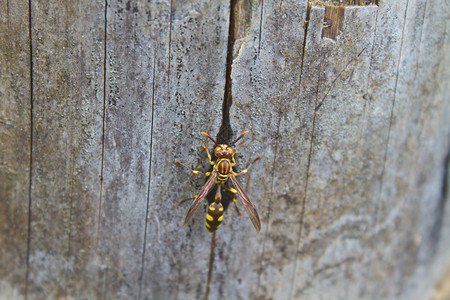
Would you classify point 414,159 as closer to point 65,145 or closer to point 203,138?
point 203,138

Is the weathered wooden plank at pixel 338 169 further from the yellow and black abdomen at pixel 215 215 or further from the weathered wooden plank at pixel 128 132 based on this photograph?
the weathered wooden plank at pixel 128 132

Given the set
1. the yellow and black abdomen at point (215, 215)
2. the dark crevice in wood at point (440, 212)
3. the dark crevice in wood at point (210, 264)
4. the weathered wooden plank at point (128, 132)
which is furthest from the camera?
the dark crevice in wood at point (440, 212)

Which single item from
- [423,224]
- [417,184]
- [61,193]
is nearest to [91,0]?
[61,193]

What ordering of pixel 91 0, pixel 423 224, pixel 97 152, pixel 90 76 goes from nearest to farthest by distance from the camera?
pixel 91 0 < pixel 90 76 < pixel 97 152 < pixel 423 224

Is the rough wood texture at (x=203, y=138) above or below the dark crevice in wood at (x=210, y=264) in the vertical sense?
above

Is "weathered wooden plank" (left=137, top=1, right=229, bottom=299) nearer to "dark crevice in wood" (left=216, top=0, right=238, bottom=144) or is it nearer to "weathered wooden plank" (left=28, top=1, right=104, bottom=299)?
"dark crevice in wood" (left=216, top=0, right=238, bottom=144)

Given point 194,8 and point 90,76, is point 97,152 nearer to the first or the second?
point 90,76

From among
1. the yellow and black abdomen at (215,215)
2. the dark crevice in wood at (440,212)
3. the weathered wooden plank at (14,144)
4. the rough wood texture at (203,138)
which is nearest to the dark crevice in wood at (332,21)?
the rough wood texture at (203,138)

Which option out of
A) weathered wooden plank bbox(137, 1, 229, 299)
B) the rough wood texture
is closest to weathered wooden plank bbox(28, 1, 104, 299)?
the rough wood texture
